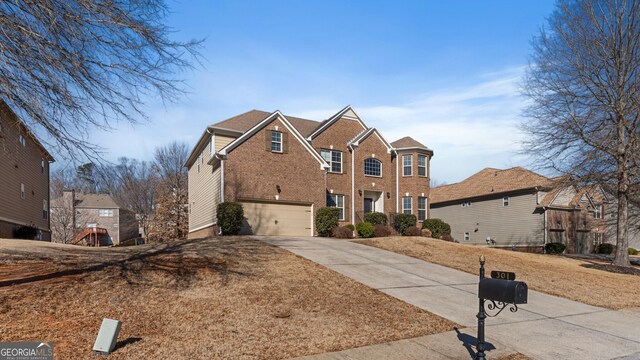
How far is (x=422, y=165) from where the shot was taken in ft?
103

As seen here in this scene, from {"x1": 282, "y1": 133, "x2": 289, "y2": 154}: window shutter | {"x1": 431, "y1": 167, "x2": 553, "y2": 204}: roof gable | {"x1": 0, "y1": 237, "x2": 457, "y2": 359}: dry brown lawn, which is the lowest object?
{"x1": 0, "y1": 237, "x2": 457, "y2": 359}: dry brown lawn

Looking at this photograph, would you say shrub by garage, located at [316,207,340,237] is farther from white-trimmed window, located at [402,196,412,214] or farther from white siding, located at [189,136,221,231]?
white-trimmed window, located at [402,196,412,214]

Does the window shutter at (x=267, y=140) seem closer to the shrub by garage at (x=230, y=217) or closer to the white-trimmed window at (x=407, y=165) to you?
the shrub by garage at (x=230, y=217)

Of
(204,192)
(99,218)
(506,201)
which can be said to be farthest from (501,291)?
(99,218)

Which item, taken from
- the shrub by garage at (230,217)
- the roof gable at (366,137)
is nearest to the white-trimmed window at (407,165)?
the roof gable at (366,137)

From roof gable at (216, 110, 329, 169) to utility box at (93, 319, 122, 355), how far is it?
55.6 feet

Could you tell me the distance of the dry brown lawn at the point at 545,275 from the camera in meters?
12.6

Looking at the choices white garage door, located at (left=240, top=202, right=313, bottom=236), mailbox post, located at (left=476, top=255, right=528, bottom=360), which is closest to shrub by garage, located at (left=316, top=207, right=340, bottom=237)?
white garage door, located at (left=240, top=202, right=313, bottom=236)

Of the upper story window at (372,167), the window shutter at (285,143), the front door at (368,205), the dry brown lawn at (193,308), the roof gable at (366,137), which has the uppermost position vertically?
the roof gable at (366,137)

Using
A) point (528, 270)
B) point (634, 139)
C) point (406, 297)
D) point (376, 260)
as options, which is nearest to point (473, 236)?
point (634, 139)

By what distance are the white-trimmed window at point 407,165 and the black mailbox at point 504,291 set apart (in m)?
25.3

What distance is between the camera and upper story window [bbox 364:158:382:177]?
29578mm

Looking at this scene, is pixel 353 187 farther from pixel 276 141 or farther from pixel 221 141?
pixel 221 141

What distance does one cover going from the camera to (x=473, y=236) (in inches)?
1512
